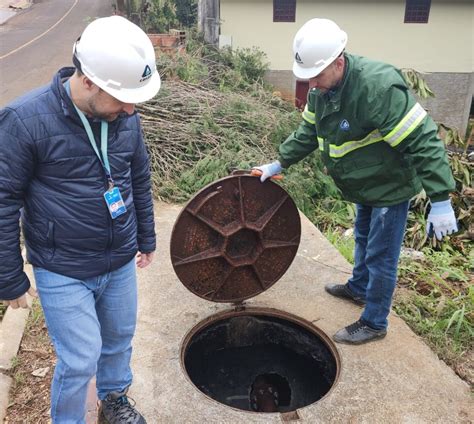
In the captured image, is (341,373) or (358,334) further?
(358,334)

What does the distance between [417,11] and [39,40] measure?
44.7 ft

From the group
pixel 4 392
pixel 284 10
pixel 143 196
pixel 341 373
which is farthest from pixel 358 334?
pixel 284 10

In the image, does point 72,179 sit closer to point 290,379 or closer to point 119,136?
point 119,136

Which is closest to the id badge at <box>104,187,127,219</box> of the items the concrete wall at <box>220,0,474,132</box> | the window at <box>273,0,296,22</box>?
the concrete wall at <box>220,0,474,132</box>

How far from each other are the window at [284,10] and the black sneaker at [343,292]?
9846 millimetres

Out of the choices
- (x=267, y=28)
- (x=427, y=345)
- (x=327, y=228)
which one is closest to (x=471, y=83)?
(x=267, y=28)

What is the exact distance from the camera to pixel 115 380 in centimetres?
253

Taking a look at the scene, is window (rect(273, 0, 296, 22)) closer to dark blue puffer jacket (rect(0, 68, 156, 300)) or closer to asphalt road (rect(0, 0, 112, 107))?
asphalt road (rect(0, 0, 112, 107))

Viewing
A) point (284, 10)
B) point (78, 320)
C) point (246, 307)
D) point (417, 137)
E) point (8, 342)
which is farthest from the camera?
point (284, 10)

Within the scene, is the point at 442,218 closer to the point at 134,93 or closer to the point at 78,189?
the point at 134,93

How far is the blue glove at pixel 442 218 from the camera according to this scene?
8.46ft

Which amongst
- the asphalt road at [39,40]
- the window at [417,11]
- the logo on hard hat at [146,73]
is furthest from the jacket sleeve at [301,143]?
the window at [417,11]

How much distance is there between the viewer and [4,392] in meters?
2.86

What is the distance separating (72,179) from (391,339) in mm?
2306
